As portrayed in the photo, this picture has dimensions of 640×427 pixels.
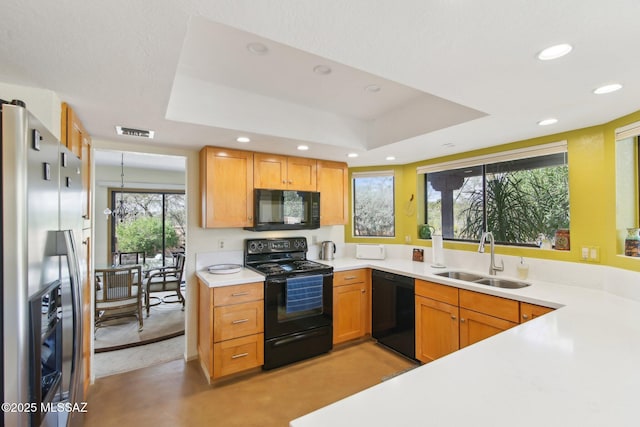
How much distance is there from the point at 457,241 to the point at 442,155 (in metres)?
1.03

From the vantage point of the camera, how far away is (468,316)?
2.48 metres

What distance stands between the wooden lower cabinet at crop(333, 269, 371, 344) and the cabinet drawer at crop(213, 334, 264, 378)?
89 centimetres

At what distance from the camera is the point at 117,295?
372 centimetres

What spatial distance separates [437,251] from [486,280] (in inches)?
23.6

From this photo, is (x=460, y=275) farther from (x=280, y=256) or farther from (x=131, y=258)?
(x=131, y=258)

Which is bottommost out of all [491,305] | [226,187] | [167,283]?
[167,283]

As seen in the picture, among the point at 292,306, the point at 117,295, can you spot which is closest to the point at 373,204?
the point at 292,306

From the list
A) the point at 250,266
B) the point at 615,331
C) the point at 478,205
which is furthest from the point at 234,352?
the point at 478,205

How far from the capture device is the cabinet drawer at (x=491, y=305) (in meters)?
2.18

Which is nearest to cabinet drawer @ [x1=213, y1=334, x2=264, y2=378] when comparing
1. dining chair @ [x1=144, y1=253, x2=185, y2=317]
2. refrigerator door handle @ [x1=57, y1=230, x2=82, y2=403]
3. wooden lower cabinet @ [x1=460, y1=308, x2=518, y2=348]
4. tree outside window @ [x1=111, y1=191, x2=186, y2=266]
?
refrigerator door handle @ [x1=57, y1=230, x2=82, y2=403]

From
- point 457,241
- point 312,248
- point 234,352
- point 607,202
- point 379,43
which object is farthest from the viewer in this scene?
point 312,248

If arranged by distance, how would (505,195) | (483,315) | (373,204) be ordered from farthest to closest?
(373,204) → (505,195) → (483,315)

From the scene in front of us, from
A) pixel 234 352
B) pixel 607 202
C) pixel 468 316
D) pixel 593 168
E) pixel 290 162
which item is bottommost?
pixel 234 352

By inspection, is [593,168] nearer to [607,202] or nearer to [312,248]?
[607,202]
